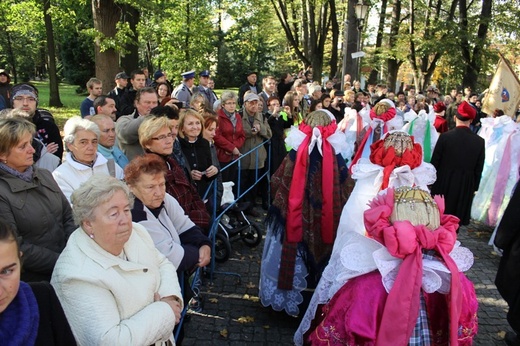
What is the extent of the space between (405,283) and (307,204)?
194cm

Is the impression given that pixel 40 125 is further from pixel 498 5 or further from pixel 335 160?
pixel 498 5

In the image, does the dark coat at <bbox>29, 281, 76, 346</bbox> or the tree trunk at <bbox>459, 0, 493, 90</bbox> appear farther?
the tree trunk at <bbox>459, 0, 493, 90</bbox>

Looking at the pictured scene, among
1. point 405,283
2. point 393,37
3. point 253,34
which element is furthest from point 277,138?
point 253,34

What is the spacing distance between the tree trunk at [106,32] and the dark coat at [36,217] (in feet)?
30.3

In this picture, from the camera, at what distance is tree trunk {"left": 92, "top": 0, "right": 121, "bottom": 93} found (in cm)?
1146

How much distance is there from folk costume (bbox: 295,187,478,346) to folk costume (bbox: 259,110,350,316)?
5.04 ft

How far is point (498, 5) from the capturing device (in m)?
21.8

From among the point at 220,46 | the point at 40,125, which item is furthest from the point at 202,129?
the point at 220,46

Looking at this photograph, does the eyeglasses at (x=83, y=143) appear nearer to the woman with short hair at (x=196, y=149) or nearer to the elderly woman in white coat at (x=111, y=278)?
the woman with short hair at (x=196, y=149)

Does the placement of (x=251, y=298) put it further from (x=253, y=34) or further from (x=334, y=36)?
(x=253, y=34)

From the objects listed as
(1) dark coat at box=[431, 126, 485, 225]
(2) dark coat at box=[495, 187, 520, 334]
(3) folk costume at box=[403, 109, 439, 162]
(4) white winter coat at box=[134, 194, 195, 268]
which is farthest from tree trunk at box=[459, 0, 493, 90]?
(4) white winter coat at box=[134, 194, 195, 268]

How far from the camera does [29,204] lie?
293 centimetres

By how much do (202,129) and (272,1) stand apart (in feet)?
69.2

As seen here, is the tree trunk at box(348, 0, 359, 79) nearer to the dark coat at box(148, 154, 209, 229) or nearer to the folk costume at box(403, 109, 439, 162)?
the folk costume at box(403, 109, 439, 162)
